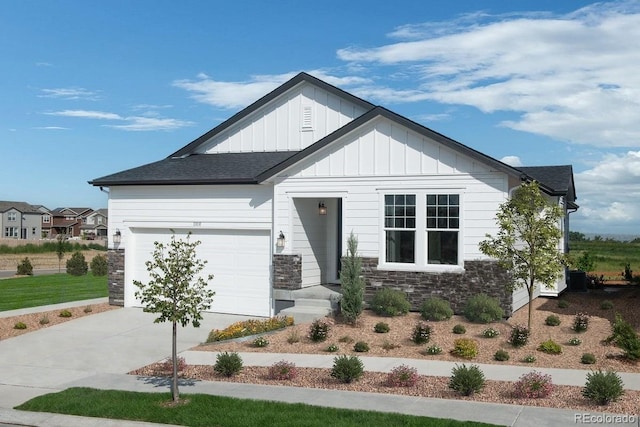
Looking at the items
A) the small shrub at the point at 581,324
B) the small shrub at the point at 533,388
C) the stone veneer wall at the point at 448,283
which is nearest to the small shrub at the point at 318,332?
the stone veneer wall at the point at 448,283

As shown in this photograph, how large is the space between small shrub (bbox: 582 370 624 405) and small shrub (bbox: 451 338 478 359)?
324 centimetres

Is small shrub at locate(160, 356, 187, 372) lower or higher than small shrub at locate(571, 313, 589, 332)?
lower

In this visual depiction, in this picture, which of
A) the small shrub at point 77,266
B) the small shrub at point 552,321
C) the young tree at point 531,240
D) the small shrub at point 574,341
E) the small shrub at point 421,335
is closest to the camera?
the small shrub at point 574,341

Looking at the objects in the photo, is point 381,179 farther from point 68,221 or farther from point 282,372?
point 68,221

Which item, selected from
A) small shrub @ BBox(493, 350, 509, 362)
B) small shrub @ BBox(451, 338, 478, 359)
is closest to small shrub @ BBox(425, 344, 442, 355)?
small shrub @ BBox(451, 338, 478, 359)

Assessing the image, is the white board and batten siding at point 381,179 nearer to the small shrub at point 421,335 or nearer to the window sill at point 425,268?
the window sill at point 425,268

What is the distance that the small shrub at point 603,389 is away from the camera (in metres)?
9.17

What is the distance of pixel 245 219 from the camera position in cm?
1842

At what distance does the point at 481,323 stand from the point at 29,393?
9448 mm

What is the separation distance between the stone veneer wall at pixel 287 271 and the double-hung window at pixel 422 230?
2.40 metres

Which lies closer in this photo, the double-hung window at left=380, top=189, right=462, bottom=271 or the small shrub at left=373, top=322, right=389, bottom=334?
the small shrub at left=373, top=322, right=389, bottom=334

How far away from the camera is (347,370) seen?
425 inches

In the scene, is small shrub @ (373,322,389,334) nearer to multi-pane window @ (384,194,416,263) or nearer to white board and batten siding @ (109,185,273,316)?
multi-pane window @ (384,194,416,263)

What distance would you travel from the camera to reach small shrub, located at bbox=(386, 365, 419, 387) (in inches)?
417
